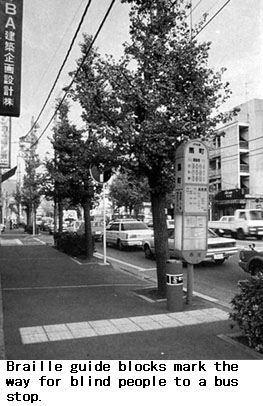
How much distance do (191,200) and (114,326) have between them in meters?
2.58

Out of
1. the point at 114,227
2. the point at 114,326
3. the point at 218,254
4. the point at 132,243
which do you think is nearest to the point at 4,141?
the point at 132,243

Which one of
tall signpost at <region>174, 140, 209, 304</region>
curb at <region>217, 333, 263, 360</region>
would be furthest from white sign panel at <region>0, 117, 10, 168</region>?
curb at <region>217, 333, 263, 360</region>

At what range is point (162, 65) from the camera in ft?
23.6

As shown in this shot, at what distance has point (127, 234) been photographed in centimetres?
1798

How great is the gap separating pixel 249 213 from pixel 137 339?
22.9m

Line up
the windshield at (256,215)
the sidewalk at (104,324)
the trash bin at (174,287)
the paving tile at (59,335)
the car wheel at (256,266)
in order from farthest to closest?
the windshield at (256,215) → the car wheel at (256,266) → the trash bin at (174,287) → the paving tile at (59,335) → the sidewalk at (104,324)

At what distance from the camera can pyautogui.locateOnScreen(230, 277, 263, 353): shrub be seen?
4.41 m

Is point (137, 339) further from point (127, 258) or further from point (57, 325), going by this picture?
point (127, 258)

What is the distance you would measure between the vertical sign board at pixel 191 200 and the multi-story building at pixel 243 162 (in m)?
30.4

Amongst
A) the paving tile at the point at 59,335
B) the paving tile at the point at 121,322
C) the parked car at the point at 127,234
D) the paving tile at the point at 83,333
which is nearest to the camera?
the paving tile at the point at 59,335

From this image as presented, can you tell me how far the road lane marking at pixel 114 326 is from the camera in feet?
17.0

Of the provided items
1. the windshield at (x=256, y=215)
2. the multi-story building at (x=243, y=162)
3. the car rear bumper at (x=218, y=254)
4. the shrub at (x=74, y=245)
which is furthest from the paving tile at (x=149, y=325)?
the multi-story building at (x=243, y=162)

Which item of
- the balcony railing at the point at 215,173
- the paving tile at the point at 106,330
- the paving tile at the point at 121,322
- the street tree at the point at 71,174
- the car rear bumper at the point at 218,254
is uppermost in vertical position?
the balcony railing at the point at 215,173

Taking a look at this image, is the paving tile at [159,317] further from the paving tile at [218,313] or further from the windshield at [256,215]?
the windshield at [256,215]
